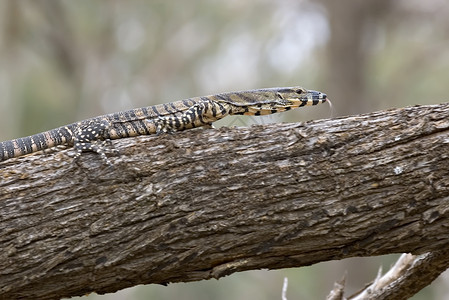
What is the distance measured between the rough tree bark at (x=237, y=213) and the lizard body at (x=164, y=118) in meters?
1.02

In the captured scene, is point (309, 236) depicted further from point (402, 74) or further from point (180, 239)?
point (402, 74)

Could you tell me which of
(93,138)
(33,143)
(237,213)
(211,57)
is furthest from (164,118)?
(211,57)

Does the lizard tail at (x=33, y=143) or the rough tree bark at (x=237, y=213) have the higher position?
the lizard tail at (x=33, y=143)

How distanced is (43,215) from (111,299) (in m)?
16.7

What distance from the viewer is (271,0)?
2284cm

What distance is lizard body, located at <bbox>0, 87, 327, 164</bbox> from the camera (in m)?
6.68

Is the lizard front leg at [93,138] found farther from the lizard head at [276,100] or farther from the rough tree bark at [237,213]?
the lizard head at [276,100]

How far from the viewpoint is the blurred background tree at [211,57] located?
18.9m

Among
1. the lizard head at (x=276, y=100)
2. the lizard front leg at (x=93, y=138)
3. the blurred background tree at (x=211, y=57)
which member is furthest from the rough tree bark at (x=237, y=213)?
the blurred background tree at (x=211, y=57)

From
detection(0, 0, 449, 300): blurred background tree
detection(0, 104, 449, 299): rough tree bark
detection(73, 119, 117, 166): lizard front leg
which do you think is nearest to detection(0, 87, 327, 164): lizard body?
detection(73, 119, 117, 166): lizard front leg

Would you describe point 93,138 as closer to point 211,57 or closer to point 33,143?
point 33,143

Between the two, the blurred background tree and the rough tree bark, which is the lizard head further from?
the blurred background tree

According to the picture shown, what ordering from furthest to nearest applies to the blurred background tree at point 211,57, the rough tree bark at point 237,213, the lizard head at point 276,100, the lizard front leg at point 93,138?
the blurred background tree at point 211,57 → the lizard head at point 276,100 → the lizard front leg at point 93,138 → the rough tree bark at point 237,213

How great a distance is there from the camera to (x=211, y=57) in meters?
25.2
